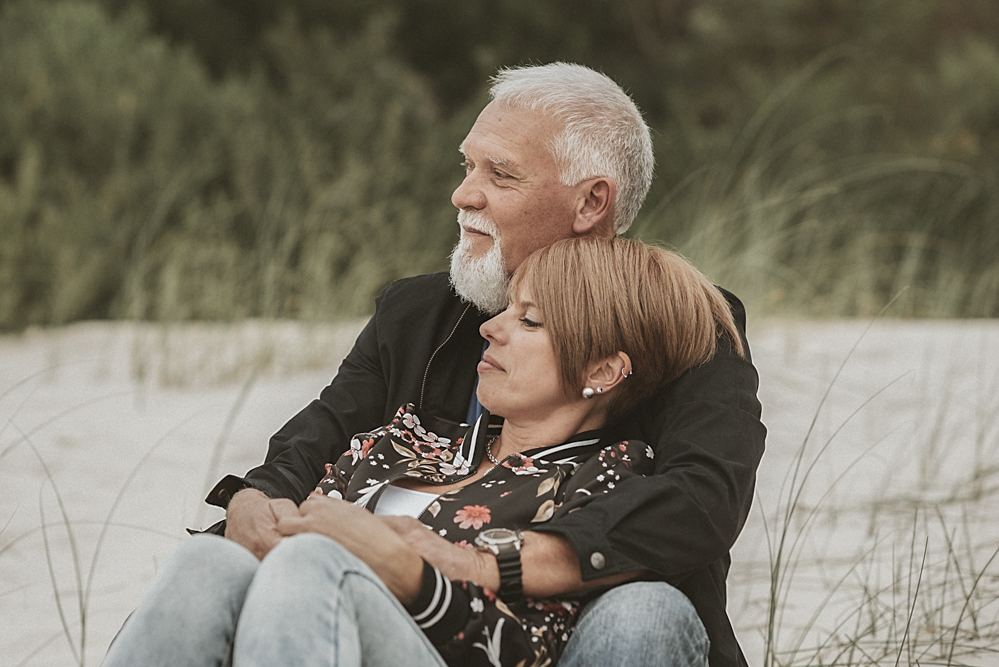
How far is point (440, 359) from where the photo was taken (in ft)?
7.84

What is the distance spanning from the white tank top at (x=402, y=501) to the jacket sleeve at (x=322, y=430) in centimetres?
23

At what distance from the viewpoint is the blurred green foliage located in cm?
643

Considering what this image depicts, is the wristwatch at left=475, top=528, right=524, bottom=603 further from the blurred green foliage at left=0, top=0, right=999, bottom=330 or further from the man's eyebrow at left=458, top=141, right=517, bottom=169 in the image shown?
the blurred green foliage at left=0, top=0, right=999, bottom=330

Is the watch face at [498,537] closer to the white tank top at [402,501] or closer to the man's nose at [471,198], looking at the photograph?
the white tank top at [402,501]

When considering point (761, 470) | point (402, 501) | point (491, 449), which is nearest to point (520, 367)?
point (491, 449)

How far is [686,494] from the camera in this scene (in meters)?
1.85

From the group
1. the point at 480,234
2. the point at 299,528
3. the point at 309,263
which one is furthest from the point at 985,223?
the point at 299,528

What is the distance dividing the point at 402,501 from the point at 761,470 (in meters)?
2.84

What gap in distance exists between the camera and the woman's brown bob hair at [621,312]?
6.71 feet

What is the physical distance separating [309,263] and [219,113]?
6.55 feet

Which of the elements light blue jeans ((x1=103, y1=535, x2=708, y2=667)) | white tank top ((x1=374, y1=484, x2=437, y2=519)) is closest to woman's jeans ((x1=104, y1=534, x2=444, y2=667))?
light blue jeans ((x1=103, y1=535, x2=708, y2=667))

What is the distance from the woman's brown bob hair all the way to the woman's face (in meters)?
0.02

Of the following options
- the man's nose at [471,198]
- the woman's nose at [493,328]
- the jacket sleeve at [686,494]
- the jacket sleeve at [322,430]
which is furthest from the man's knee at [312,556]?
the man's nose at [471,198]

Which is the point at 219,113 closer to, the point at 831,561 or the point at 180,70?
the point at 180,70
